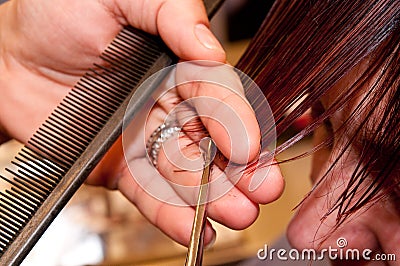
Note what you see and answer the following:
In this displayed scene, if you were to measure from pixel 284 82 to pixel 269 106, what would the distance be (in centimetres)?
3

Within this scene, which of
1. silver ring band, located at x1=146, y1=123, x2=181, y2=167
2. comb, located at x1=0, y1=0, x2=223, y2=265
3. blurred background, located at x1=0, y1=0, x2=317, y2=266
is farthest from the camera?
blurred background, located at x1=0, y1=0, x2=317, y2=266

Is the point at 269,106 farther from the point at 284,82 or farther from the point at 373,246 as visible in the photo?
the point at 373,246

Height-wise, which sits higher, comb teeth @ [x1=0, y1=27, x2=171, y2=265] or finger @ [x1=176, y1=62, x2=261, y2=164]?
Result: finger @ [x1=176, y1=62, x2=261, y2=164]

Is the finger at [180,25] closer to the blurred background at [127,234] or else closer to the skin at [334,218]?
the skin at [334,218]

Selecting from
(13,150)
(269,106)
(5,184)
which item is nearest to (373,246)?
(269,106)

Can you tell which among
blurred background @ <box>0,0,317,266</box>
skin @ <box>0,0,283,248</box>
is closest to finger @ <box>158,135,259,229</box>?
skin @ <box>0,0,283,248</box>

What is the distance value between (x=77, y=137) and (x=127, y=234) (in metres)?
0.58

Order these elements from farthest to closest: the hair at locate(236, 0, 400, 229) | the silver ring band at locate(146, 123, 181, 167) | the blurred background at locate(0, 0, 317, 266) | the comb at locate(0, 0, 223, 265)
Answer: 1. the blurred background at locate(0, 0, 317, 266)
2. the silver ring band at locate(146, 123, 181, 167)
3. the comb at locate(0, 0, 223, 265)
4. the hair at locate(236, 0, 400, 229)

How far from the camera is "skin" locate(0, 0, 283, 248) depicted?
2.52 ft

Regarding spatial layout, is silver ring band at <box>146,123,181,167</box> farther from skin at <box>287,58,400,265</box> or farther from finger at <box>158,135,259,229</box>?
skin at <box>287,58,400,265</box>

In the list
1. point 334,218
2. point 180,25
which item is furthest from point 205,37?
point 334,218

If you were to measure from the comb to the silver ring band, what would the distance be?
0.26ft

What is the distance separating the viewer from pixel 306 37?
727 millimetres

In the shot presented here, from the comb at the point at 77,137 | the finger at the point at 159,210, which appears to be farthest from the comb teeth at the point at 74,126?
the finger at the point at 159,210
